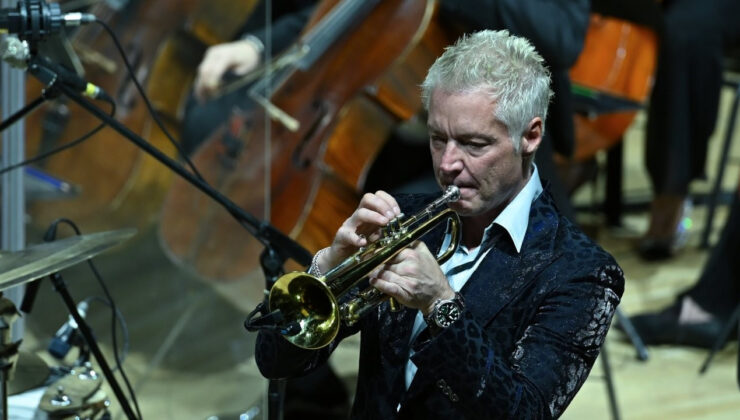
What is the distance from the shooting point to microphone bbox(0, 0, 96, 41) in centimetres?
181

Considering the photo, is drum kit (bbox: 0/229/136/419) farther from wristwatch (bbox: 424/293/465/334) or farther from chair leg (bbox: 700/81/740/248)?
chair leg (bbox: 700/81/740/248)

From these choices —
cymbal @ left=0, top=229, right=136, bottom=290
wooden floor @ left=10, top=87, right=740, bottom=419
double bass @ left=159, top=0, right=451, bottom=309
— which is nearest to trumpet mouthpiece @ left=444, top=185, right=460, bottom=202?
cymbal @ left=0, top=229, right=136, bottom=290

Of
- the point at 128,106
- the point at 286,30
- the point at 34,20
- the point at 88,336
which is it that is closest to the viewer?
the point at 34,20

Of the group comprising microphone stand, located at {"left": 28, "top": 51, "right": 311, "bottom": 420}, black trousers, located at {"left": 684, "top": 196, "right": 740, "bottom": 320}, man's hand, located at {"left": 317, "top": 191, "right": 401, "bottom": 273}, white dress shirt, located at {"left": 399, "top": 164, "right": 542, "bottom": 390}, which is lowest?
black trousers, located at {"left": 684, "top": 196, "right": 740, "bottom": 320}

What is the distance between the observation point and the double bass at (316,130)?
2.69 metres

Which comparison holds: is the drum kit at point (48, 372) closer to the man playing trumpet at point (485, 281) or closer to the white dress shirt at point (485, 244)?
the man playing trumpet at point (485, 281)

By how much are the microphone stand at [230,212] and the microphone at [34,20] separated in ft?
0.17

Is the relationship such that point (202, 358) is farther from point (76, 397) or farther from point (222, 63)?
point (76, 397)

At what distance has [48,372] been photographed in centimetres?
205

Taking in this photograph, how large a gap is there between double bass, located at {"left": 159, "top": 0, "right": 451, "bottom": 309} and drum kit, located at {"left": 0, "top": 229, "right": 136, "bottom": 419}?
690 millimetres

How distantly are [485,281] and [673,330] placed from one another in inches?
83.4

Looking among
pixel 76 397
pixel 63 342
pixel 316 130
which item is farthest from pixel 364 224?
pixel 316 130

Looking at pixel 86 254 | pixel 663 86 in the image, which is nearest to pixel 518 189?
pixel 86 254

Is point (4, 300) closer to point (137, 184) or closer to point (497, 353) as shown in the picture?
point (497, 353)
